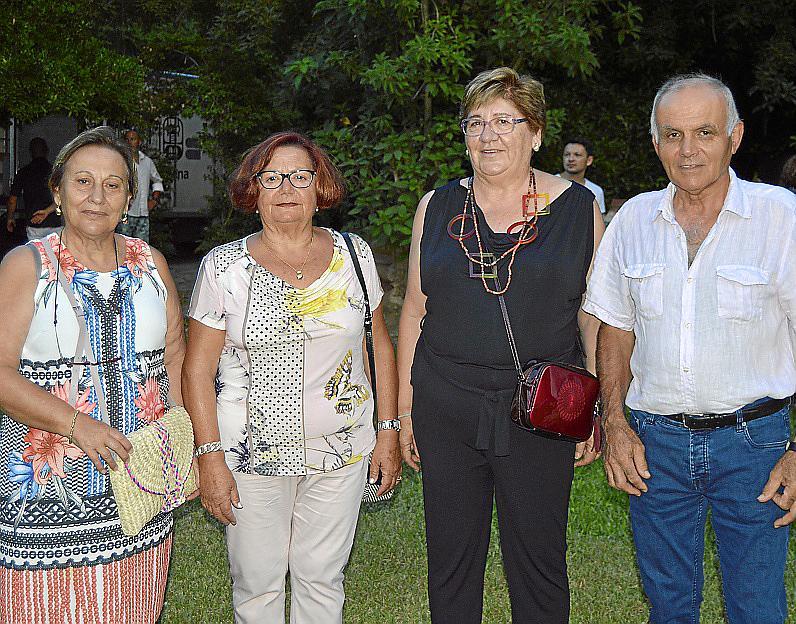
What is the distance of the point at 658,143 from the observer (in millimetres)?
2957

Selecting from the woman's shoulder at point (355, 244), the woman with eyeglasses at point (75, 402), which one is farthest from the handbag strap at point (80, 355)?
the woman's shoulder at point (355, 244)

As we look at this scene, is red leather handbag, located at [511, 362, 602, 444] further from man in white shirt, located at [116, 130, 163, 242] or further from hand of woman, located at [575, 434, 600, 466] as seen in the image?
man in white shirt, located at [116, 130, 163, 242]

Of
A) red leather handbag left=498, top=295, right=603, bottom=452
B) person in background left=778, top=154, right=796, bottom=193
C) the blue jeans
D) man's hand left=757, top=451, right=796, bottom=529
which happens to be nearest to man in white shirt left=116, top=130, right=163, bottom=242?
person in background left=778, top=154, right=796, bottom=193

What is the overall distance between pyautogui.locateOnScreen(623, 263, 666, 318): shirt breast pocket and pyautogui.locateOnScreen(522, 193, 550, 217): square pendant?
375mm

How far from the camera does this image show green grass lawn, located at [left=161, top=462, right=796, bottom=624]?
14.1 ft

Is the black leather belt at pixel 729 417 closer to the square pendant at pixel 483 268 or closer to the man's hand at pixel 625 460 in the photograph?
the man's hand at pixel 625 460

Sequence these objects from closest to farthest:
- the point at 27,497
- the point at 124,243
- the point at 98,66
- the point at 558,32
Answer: the point at 27,497, the point at 124,243, the point at 558,32, the point at 98,66

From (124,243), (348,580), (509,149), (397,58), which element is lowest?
(348,580)

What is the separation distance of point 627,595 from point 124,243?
295 centimetres

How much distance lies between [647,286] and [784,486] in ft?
2.43

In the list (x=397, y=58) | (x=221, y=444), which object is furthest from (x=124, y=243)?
(x=397, y=58)

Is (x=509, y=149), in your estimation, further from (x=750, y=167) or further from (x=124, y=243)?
(x=750, y=167)

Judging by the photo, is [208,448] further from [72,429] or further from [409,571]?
[409,571]

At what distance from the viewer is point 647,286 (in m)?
2.91
